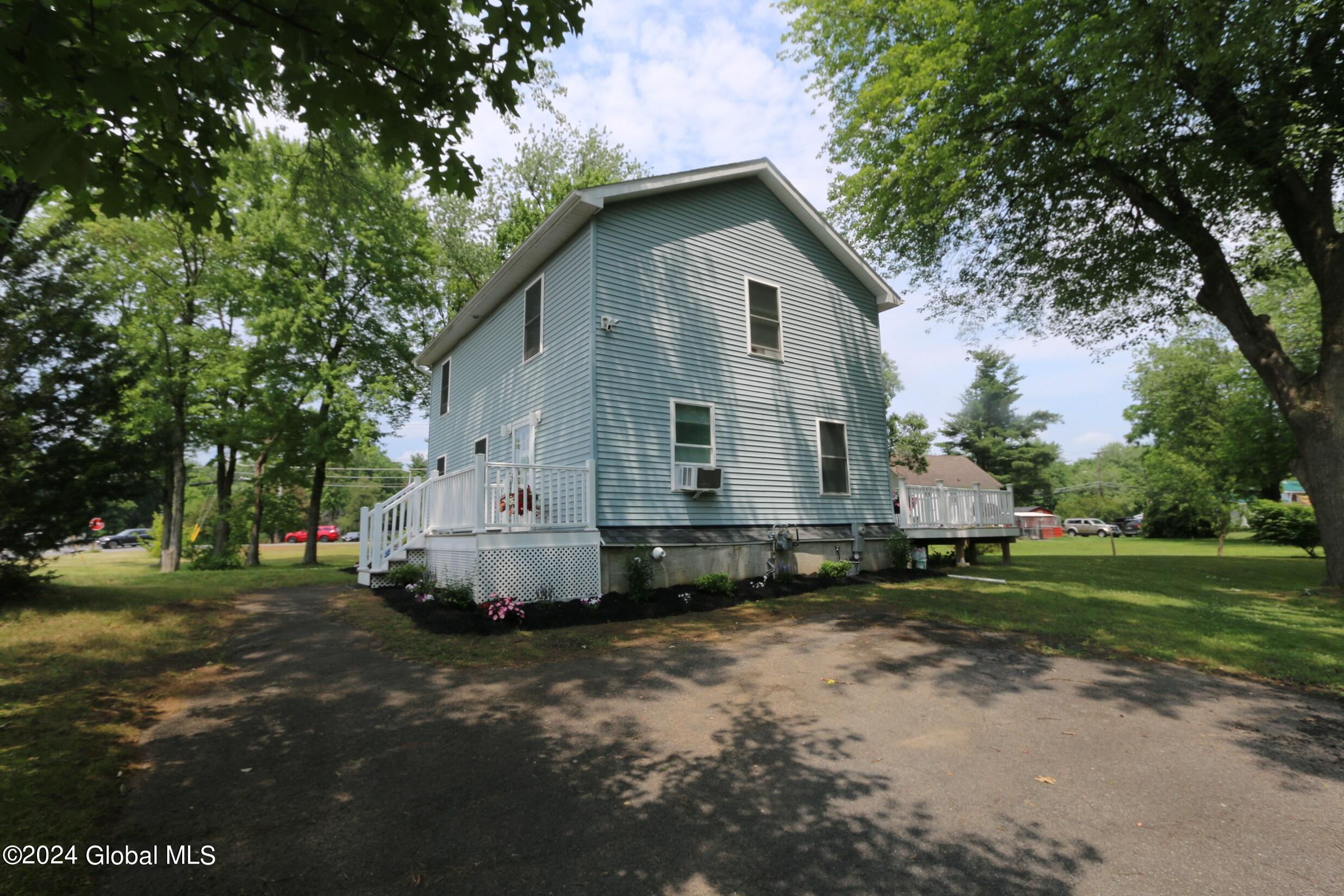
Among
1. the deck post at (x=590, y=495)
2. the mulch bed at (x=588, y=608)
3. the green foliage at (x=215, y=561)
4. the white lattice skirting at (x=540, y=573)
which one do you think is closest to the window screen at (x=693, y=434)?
the deck post at (x=590, y=495)

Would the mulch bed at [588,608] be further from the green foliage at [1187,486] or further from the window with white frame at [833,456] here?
the green foliage at [1187,486]

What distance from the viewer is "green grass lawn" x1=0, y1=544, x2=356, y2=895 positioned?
3.09m

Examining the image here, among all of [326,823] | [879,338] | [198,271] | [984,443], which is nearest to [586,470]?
[326,823]

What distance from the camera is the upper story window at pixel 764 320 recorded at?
12.5 meters

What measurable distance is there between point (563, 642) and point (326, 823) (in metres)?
4.10

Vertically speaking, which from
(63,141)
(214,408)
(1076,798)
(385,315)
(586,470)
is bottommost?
(1076,798)

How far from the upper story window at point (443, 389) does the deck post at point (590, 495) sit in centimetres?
1003

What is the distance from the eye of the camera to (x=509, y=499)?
891 centimetres

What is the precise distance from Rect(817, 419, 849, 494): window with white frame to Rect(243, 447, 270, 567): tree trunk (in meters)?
20.6

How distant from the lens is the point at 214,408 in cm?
2059

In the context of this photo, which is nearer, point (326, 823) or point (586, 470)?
point (326, 823)

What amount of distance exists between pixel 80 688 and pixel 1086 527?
60848mm

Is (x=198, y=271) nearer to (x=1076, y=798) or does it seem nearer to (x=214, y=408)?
(x=214, y=408)

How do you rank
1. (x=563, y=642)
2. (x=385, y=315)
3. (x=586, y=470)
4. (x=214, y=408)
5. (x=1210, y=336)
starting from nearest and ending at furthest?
(x=563, y=642) < (x=586, y=470) < (x=214, y=408) < (x=385, y=315) < (x=1210, y=336)
